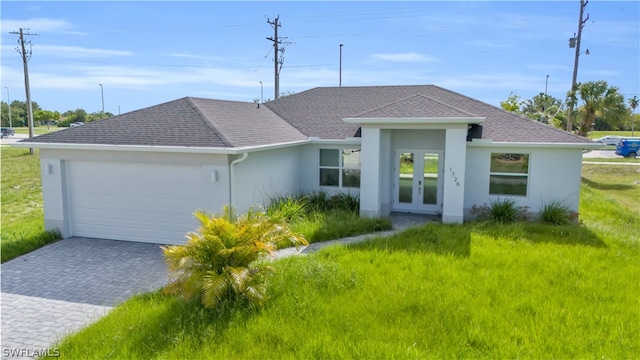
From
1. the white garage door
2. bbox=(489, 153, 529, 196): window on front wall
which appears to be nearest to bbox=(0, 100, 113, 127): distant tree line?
the white garage door

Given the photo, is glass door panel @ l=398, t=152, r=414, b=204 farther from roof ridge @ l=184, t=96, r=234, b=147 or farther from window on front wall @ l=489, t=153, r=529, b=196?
roof ridge @ l=184, t=96, r=234, b=147

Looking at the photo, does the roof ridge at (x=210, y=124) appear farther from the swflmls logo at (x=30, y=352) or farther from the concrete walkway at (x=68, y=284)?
the swflmls logo at (x=30, y=352)

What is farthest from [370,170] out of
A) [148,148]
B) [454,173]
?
[148,148]

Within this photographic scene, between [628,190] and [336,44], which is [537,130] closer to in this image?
[628,190]

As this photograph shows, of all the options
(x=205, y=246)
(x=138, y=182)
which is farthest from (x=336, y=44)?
(x=205, y=246)

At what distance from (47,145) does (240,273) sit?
886 centimetres

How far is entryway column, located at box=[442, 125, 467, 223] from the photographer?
13.2 metres

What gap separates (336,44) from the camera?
140 feet

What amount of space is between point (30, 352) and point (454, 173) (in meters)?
11.6

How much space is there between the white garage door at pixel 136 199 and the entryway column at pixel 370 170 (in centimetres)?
516

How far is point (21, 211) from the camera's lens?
1689 cm

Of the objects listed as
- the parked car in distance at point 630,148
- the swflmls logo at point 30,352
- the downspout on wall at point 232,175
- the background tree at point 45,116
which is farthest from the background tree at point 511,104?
the background tree at point 45,116

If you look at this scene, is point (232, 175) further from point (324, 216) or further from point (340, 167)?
point (340, 167)

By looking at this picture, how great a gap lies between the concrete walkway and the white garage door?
1.51ft
